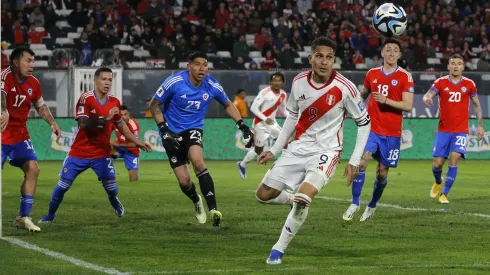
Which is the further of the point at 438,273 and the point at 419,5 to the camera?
the point at 419,5

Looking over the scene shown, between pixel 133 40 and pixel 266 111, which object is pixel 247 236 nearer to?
pixel 266 111

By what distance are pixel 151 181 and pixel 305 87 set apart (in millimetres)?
12058

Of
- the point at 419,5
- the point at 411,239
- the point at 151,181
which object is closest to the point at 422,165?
the point at 151,181

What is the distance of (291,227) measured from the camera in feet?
30.0

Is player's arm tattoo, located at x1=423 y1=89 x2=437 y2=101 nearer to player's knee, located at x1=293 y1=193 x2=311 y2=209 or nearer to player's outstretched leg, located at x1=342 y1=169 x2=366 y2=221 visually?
player's outstretched leg, located at x1=342 y1=169 x2=366 y2=221

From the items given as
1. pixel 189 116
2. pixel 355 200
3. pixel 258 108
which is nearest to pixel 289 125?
pixel 189 116

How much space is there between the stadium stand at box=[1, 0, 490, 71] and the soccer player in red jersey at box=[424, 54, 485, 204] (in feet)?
46.5

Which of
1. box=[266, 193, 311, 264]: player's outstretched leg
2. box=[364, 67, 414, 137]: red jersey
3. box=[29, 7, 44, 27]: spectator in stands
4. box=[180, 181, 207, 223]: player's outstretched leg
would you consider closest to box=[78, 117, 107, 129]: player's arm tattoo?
box=[180, 181, 207, 223]: player's outstretched leg

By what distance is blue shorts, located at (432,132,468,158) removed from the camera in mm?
16438

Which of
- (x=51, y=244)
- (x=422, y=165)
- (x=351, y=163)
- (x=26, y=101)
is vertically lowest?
(x=422, y=165)

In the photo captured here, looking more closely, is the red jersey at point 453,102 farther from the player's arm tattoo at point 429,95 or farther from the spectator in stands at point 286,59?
the spectator in stands at point 286,59

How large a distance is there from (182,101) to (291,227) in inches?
160

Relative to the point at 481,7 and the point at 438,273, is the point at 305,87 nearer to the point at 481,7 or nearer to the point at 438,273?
the point at 438,273

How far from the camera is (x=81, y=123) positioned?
43.0ft
